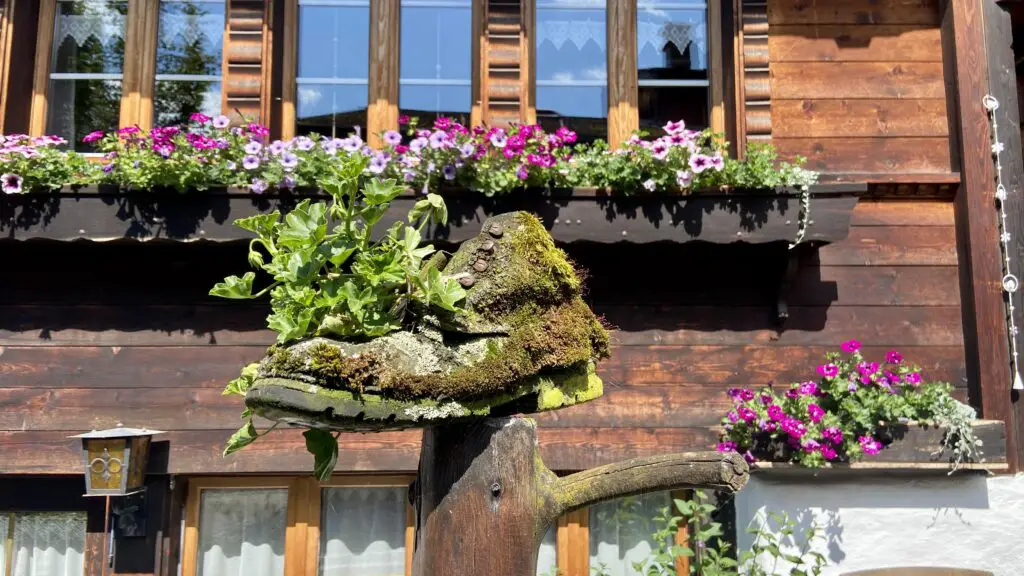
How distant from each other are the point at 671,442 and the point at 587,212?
1.37m

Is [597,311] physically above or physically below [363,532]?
above

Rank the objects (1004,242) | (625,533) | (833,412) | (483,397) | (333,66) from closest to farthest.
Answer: (483,397)
(833,412)
(1004,242)
(625,533)
(333,66)

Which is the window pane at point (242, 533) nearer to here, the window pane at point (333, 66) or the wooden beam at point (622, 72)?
the window pane at point (333, 66)

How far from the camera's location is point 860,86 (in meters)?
4.72

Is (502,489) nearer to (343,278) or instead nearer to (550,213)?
(343,278)

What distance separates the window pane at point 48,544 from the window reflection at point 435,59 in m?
3.11

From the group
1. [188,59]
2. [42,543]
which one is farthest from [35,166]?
[42,543]

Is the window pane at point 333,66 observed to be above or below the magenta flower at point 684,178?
above

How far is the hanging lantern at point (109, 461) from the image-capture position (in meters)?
3.99

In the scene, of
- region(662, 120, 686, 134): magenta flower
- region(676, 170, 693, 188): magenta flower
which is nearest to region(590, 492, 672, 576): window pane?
region(676, 170, 693, 188): magenta flower

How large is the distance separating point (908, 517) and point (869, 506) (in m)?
0.22

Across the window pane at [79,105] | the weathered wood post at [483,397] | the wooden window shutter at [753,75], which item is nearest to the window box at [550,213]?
the wooden window shutter at [753,75]

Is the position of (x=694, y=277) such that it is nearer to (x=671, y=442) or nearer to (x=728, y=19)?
(x=671, y=442)

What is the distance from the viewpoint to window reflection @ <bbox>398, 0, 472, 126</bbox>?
479 cm
